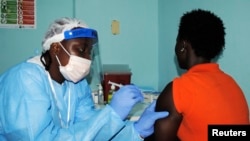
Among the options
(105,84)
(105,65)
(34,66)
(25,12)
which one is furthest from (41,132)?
(25,12)

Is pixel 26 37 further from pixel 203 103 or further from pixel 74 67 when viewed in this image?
pixel 203 103

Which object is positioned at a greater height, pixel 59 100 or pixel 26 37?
pixel 26 37

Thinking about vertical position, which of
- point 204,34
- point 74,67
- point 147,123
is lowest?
point 147,123

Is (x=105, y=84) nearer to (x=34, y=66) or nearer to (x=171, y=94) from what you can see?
(x=34, y=66)

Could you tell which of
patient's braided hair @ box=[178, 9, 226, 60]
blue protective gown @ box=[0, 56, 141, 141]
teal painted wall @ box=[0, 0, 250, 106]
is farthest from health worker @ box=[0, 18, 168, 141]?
teal painted wall @ box=[0, 0, 250, 106]

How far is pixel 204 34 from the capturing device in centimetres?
117

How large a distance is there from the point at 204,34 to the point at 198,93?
28 centimetres

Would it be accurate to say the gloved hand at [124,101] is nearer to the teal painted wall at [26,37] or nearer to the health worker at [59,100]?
the health worker at [59,100]

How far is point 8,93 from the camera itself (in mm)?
1118

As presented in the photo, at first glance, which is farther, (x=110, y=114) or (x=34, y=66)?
(x=34, y=66)

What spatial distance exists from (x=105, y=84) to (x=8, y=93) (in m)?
1.03

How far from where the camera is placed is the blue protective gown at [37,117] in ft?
3.48

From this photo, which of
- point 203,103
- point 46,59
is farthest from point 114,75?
point 203,103

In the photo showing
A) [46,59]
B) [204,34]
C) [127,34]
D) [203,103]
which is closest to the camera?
[203,103]
